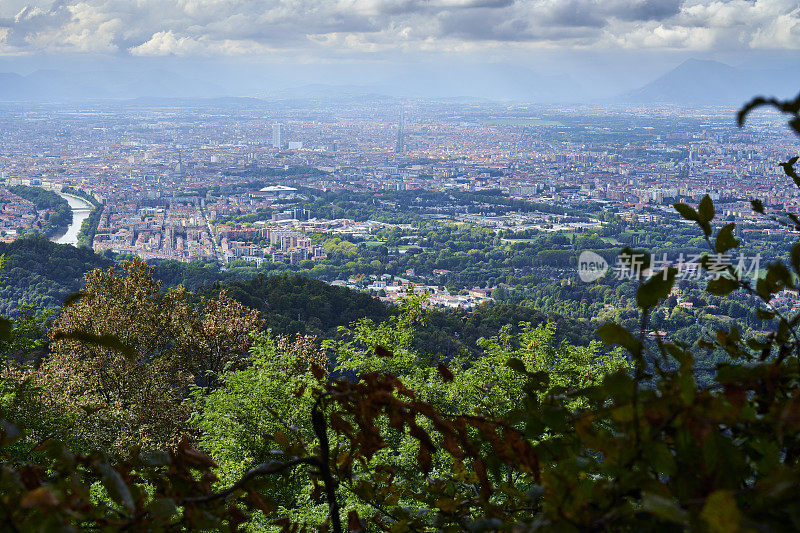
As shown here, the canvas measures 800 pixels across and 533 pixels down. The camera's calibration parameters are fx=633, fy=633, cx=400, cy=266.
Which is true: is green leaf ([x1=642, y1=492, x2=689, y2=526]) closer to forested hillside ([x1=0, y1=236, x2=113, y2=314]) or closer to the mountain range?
forested hillside ([x1=0, y1=236, x2=113, y2=314])

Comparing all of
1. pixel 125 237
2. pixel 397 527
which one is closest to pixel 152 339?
pixel 397 527

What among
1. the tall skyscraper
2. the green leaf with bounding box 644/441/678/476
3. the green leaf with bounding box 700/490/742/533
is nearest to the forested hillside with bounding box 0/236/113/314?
the green leaf with bounding box 644/441/678/476

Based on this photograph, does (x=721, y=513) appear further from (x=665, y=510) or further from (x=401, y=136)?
(x=401, y=136)

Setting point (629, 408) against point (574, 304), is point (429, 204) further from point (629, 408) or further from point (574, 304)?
point (629, 408)

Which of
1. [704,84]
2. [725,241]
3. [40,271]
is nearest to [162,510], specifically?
[725,241]

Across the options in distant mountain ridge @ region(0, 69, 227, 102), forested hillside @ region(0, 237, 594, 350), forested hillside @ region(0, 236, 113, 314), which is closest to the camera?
forested hillside @ region(0, 237, 594, 350)

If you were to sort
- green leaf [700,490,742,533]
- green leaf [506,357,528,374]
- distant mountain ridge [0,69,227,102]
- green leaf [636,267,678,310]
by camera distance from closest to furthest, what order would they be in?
green leaf [700,490,742,533]
green leaf [636,267,678,310]
green leaf [506,357,528,374]
distant mountain ridge [0,69,227,102]
